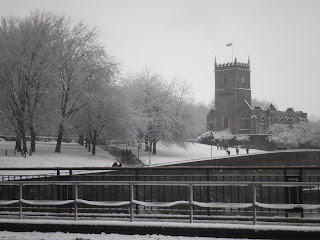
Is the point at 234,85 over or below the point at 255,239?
over

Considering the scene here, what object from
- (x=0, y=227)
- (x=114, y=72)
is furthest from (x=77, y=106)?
(x=0, y=227)

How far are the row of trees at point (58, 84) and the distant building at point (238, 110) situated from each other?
4795 cm

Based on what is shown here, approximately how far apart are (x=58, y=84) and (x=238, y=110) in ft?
206

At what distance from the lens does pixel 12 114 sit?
3394 cm

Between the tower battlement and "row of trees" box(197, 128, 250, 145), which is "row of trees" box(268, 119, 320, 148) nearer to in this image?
"row of trees" box(197, 128, 250, 145)

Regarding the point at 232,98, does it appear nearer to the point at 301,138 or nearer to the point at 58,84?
the point at 301,138

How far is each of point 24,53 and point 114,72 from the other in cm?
940

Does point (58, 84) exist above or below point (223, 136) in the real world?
above

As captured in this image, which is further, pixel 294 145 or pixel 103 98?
pixel 294 145

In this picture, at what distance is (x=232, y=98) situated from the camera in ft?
309

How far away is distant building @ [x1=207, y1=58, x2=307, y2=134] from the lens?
295 ft

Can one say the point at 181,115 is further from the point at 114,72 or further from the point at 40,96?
the point at 40,96

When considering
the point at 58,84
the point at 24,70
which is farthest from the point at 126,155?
the point at 24,70

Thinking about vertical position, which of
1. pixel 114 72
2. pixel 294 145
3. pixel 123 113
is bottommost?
pixel 294 145
